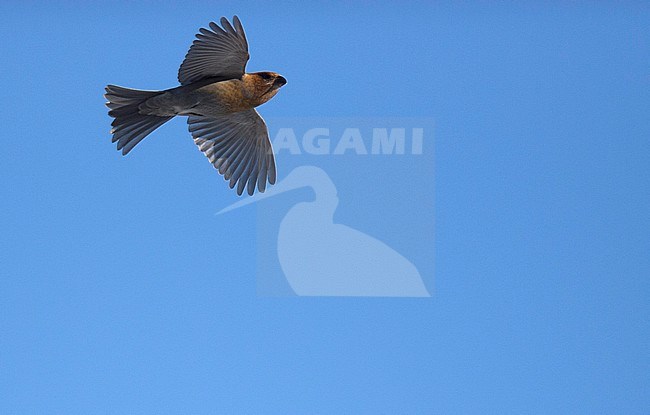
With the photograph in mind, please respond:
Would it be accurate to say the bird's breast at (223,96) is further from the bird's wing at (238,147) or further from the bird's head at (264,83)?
the bird's wing at (238,147)

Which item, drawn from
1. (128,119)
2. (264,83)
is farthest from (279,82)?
(128,119)

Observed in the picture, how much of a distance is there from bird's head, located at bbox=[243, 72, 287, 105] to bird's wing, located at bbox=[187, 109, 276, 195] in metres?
0.28

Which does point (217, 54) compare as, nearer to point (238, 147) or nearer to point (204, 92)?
point (204, 92)

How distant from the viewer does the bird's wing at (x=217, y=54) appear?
6.81 feet

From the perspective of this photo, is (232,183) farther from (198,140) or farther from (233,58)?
(233,58)

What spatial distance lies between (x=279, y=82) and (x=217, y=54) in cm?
14

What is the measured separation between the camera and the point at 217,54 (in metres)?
2.13

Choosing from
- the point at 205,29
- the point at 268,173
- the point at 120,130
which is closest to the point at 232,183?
the point at 268,173

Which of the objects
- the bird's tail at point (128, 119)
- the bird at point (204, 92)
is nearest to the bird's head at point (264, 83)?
the bird at point (204, 92)

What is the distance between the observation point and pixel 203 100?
2.19 meters

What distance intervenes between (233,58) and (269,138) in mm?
406

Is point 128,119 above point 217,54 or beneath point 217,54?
beneath

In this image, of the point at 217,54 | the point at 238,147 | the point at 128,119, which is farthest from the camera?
the point at 238,147

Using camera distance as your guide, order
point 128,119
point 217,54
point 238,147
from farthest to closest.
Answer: point 238,147 → point 128,119 → point 217,54
